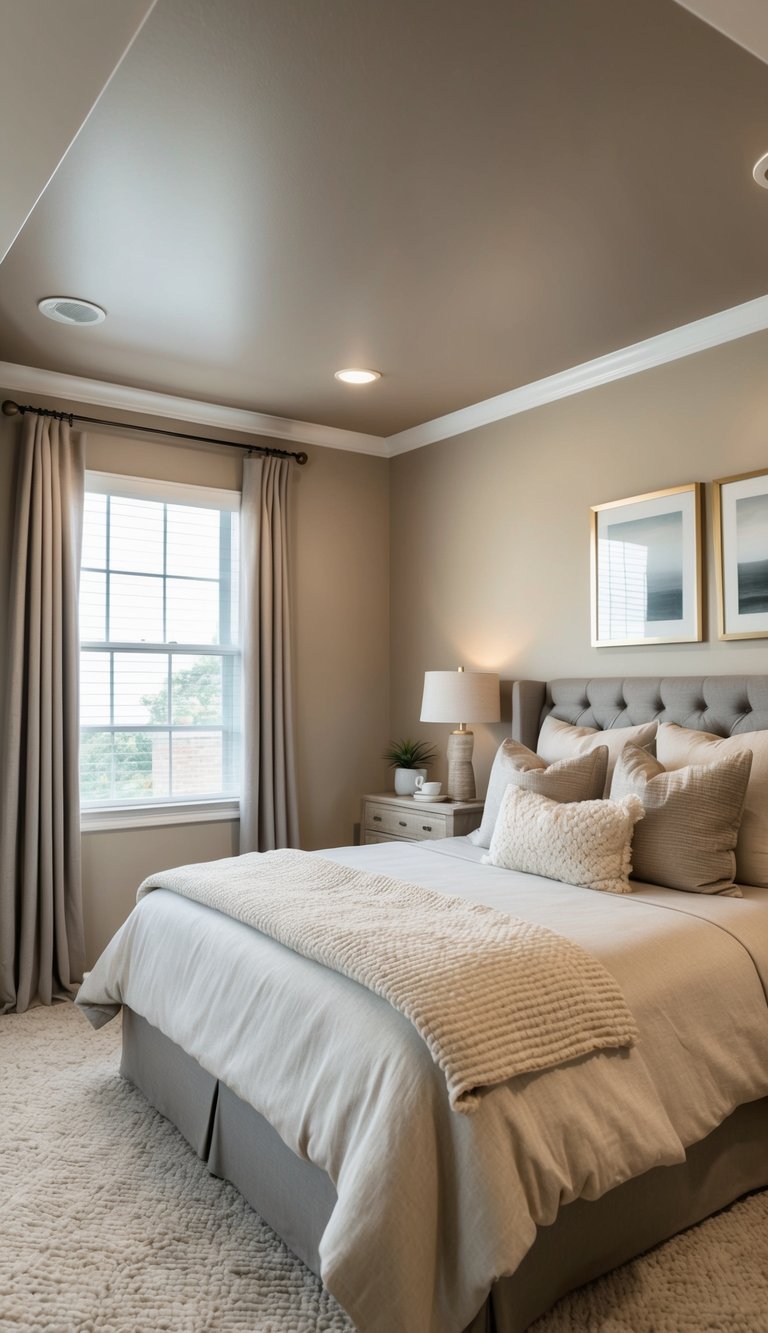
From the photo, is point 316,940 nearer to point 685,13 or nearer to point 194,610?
point 685,13

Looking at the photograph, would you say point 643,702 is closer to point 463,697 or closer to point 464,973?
point 463,697

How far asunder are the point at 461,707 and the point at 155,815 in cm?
155

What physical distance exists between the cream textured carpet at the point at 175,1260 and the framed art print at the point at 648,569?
1.97 metres

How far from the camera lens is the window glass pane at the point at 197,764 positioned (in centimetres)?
445

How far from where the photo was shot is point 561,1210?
6.20 feet

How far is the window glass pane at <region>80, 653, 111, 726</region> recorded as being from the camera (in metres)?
4.20

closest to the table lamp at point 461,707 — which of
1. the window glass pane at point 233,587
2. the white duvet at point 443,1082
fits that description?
the window glass pane at point 233,587

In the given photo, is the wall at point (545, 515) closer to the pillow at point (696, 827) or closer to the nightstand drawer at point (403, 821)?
the nightstand drawer at point (403, 821)

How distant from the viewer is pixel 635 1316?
1909mm

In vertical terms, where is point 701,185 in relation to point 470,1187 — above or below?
above

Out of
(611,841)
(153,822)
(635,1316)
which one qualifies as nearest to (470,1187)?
(635,1316)

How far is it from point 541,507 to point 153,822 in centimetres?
235

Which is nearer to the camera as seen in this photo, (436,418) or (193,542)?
(193,542)

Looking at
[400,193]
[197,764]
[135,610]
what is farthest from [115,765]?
[400,193]
